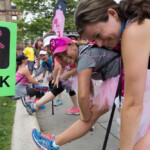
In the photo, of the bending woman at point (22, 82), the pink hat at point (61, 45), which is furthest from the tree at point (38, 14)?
the pink hat at point (61, 45)

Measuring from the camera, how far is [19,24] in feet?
61.6

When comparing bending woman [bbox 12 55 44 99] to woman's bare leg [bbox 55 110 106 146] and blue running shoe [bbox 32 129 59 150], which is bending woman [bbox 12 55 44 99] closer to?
blue running shoe [bbox 32 129 59 150]

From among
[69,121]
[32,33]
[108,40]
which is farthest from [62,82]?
[32,33]

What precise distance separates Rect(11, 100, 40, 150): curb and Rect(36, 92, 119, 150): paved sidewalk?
0.84ft

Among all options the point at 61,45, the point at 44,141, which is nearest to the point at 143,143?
the point at 44,141

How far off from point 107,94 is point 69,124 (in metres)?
1.47

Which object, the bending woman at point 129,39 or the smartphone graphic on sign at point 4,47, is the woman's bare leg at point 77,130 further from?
the smartphone graphic on sign at point 4,47

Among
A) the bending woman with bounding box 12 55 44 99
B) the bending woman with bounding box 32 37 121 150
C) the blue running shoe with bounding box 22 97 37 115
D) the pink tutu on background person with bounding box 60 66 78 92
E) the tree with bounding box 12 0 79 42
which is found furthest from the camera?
the tree with bounding box 12 0 79 42

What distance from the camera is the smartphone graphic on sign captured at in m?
2.31

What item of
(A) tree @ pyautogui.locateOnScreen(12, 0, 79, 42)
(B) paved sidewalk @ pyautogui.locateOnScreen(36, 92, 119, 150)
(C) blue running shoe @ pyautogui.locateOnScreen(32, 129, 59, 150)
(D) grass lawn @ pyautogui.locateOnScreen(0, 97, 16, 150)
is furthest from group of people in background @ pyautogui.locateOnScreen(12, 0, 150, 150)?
(A) tree @ pyautogui.locateOnScreen(12, 0, 79, 42)

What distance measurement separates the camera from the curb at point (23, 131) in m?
2.19

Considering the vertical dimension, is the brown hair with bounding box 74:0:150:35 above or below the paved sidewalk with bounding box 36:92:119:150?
above

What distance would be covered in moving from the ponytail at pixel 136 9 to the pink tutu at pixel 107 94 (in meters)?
0.91

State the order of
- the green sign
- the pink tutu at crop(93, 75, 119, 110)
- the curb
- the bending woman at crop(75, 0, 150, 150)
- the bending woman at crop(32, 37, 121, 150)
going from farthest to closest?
the green sign → the curb → the pink tutu at crop(93, 75, 119, 110) → the bending woman at crop(32, 37, 121, 150) → the bending woman at crop(75, 0, 150, 150)
